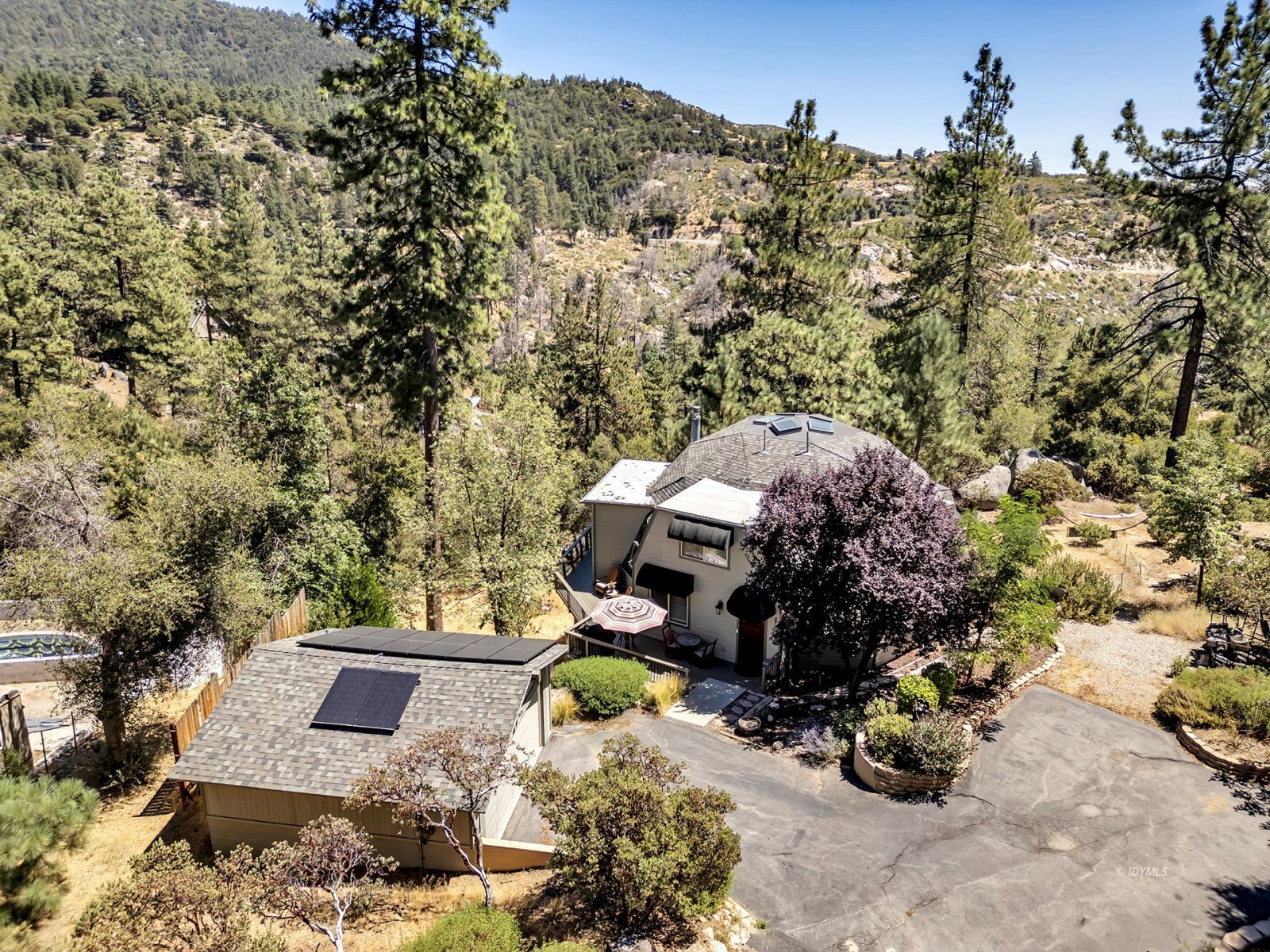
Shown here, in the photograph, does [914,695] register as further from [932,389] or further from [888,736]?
[932,389]

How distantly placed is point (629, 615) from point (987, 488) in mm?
21199

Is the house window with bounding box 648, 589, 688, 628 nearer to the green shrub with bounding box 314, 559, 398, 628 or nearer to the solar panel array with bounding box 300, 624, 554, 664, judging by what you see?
the solar panel array with bounding box 300, 624, 554, 664

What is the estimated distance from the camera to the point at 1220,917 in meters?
11.1

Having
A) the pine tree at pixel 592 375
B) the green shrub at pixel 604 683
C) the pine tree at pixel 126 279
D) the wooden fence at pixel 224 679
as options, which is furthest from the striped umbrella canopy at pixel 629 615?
the pine tree at pixel 126 279

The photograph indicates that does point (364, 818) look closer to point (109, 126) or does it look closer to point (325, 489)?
point (325, 489)

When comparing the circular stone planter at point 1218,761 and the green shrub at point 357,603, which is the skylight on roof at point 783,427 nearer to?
the circular stone planter at point 1218,761

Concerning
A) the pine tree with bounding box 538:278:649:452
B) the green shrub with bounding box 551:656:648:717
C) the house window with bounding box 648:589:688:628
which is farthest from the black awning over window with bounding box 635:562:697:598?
the pine tree with bounding box 538:278:649:452

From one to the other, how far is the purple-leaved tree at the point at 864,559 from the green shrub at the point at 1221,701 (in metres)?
5.11

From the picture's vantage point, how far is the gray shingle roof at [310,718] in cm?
1338

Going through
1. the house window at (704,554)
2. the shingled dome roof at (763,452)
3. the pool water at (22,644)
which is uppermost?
the shingled dome roof at (763,452)

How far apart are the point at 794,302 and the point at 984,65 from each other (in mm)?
12257

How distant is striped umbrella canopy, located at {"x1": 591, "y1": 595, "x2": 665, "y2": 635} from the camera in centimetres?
2106

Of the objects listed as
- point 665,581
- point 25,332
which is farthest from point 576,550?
point 25,332

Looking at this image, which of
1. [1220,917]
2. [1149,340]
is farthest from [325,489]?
[1149,340]
